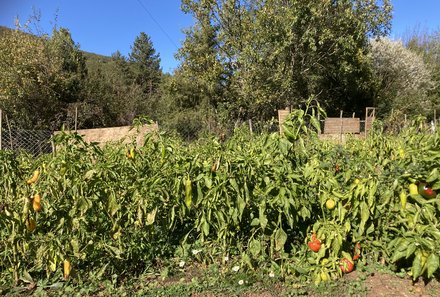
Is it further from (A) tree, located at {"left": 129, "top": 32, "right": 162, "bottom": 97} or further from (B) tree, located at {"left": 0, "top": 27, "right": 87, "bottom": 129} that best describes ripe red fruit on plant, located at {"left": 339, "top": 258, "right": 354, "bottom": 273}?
(A) tree, located at {"left": 129, "top": 32, "right": 162, "bottom": 97}

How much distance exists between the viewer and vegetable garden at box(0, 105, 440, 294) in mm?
2508

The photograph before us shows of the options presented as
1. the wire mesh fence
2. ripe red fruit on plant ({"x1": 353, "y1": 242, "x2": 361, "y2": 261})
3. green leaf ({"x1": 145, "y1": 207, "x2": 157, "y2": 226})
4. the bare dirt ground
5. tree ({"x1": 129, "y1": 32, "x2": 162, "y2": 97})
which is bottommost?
the bare dirt ground

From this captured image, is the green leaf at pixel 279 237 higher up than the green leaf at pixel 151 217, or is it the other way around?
the green leaf at pixel 151 217

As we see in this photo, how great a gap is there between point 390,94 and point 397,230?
864 inches

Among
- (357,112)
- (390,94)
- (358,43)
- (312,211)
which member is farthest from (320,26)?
(312,211)

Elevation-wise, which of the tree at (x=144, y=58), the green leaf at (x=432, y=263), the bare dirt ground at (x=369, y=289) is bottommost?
the bare dirt ground at (x=369, y=289)

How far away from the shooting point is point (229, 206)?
8.46 feet

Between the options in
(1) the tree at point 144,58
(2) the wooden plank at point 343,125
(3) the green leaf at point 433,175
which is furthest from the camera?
(1) the tree at point 144,58

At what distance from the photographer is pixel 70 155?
2625 millimetres

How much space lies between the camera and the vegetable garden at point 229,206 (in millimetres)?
2508

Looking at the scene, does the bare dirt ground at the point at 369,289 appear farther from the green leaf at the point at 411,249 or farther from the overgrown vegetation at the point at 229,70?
the overgrown vegetation at the point at 229,70

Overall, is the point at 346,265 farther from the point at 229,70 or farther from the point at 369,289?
the point at 229,70

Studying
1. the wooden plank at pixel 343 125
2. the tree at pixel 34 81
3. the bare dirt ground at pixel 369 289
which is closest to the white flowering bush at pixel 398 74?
the wooden plank at pixel 343 125

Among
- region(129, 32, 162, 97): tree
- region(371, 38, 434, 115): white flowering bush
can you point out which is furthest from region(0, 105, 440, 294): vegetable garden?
region(129, 32, 162, 97): tree
